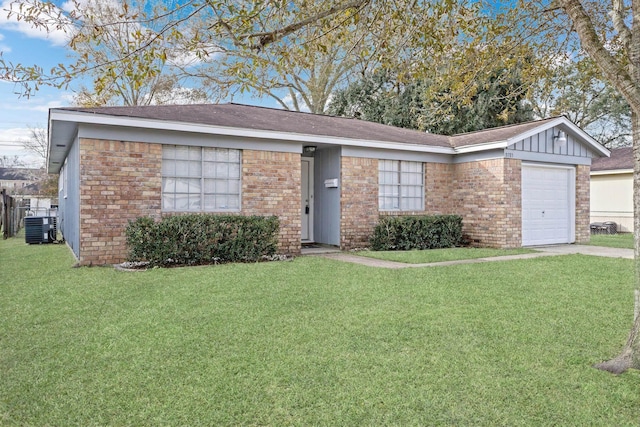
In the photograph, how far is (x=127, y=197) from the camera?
9031 millimetres

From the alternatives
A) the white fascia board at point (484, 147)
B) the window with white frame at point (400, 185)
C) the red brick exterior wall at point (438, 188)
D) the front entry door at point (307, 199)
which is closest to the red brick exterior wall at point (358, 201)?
the window with white frame at point (400, 185)

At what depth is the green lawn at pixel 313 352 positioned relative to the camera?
2.90 m

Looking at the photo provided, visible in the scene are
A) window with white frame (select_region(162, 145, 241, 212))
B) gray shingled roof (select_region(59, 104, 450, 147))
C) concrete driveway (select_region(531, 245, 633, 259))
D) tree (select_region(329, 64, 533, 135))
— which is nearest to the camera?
gray shingled roof (select_region(59, 104, 450, 147))

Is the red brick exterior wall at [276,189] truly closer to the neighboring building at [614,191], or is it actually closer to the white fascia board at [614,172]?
the white fascia board at [614,172]

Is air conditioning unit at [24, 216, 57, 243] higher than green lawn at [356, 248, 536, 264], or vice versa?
air conditioning unit at [24, 216, 57, 243]

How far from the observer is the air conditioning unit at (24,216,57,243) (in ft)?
46.4

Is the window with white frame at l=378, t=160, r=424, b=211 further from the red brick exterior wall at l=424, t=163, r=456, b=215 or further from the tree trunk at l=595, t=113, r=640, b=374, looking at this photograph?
the tree trunk at l=595, t=113, r=640, b=374

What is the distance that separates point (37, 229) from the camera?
14.3m

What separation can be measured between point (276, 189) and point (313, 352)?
710 cm

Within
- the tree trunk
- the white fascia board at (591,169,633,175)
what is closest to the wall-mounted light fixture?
the white fascia board at (591,169,633,175)

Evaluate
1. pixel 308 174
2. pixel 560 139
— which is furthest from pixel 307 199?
pixel 560 139

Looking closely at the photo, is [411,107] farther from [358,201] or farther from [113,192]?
[113,192]

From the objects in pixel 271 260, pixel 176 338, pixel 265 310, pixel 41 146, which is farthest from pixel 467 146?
pixel 41 146

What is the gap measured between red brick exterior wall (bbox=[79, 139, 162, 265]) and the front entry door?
4429 millimetres
